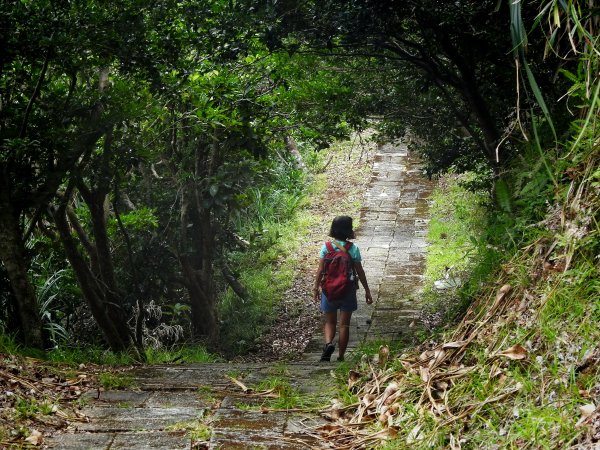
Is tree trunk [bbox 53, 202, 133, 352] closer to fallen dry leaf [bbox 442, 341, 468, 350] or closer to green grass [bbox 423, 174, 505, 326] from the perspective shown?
green grass [bbox 423, 174, 505, 326]

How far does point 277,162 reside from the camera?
15.9 m

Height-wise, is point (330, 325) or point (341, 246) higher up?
point (341, 246)

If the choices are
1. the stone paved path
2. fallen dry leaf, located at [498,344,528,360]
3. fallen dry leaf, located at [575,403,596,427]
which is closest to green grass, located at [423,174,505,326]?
the stone paved path

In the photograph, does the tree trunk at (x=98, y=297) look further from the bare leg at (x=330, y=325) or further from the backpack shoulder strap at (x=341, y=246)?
the backpack shoulder strap at (x=341, y=246)

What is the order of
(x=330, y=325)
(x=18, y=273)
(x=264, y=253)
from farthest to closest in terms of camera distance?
(x=264, y=253) → (x=330, y=325) → (x=18, y=273)

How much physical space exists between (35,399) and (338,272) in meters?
3.10

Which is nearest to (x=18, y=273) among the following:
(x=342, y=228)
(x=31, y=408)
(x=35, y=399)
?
(x=35, y=399)

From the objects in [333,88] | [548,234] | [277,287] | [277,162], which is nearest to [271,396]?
[548,234]

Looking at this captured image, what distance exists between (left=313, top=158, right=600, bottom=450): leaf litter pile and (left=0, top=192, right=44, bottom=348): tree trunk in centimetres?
291

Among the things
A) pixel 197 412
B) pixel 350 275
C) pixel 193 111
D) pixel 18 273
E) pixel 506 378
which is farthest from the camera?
pixel 193 111

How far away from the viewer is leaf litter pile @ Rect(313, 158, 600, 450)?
325 cm

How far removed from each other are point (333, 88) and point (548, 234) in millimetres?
4954

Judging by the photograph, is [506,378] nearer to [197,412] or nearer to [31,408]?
[197,412]

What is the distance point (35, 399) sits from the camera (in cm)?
467
